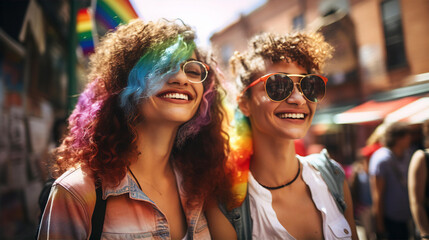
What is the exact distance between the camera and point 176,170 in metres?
1.73

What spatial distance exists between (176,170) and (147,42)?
2.89 ft

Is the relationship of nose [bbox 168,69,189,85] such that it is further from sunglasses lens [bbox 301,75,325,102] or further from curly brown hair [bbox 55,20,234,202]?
sunglasses lens [bbox 301,75,325,102]

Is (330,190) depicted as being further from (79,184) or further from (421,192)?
(79,184)

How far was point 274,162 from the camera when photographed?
1776 millimetres

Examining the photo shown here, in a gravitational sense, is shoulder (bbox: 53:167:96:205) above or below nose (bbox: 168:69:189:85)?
below

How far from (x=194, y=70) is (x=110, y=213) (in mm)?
956

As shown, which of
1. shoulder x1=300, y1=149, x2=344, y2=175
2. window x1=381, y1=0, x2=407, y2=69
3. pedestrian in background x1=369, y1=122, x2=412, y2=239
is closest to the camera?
shoulder x1=300, y1=149, x2=344, y2=175

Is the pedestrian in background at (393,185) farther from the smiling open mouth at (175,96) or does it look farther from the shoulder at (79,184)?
the shoulder at (79,184)

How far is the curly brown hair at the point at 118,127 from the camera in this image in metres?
1.36

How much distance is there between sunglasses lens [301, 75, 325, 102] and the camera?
5.45 feet

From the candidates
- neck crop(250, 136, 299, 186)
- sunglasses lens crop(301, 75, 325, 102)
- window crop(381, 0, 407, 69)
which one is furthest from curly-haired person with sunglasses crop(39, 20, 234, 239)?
window crop(381, 0, 407, 69)

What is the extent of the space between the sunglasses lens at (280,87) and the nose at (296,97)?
0.10 ft

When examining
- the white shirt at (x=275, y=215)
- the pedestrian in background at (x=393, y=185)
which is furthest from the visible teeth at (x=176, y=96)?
the pedestrian in background at (x=393, y=185)

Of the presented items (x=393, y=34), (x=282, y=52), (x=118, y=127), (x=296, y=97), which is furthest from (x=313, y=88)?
(x=393, y=34)
